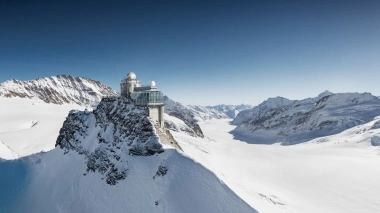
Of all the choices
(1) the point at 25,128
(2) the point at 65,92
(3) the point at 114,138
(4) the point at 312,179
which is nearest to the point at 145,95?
(3) the point at 114,138

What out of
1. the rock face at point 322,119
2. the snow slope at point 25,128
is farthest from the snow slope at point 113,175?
the rock face at point 322,119

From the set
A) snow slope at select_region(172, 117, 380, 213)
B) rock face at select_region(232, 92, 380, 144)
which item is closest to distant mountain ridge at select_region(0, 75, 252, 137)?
rock face at select_region(232, 92, 380, 144)

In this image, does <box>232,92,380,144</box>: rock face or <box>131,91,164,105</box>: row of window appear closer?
<box>131,91,164,105</box>: row of window

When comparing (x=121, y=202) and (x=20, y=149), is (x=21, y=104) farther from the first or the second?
(x=121, y=202)

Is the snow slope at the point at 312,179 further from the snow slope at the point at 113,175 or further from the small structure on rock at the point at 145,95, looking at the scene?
the small structure on rock at the point at 145,95

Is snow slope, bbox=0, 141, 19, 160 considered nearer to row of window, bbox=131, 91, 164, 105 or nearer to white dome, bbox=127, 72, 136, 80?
white dome, bbox=127, 72, 136, 80

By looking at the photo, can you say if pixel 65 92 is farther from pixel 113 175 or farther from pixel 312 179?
pixel 312 179
